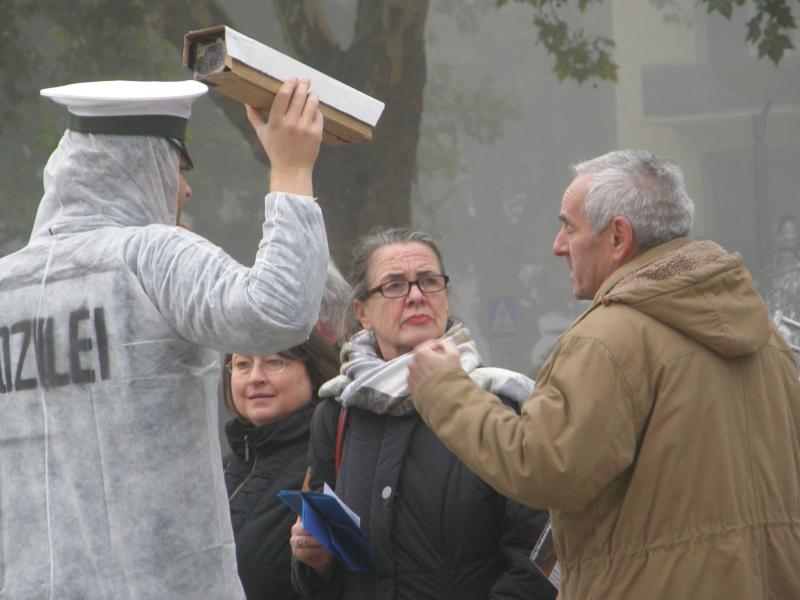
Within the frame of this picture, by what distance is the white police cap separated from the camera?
113 inches

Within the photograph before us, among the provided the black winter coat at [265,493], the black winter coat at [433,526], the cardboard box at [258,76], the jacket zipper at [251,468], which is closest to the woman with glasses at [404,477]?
the black winter coat at [433,526]

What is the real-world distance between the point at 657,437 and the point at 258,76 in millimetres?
1128

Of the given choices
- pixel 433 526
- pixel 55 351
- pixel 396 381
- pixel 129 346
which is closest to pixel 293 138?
pixel 129 346

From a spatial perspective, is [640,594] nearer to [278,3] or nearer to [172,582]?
[172,582]

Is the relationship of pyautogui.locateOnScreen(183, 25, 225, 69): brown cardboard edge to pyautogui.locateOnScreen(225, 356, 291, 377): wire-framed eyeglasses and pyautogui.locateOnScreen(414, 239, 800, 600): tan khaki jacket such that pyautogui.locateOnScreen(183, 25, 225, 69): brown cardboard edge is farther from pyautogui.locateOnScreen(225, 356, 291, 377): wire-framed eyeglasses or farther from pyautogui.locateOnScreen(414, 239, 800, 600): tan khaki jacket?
pyautogui.locateOnScreen(225, 356, 291, 377): wire-framed eyeglasses

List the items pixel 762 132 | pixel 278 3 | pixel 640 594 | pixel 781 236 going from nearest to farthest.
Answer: pixel 640 594 < pixel 278 3 < pixel 781 236 < pixel 762 132

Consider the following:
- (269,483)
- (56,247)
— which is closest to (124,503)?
(56,247)

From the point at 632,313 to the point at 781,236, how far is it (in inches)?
540

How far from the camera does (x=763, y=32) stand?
9.98m

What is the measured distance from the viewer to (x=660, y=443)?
3000 millimetres

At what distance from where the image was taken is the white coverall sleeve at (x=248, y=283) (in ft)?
8.64

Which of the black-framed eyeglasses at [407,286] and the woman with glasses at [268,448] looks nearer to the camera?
the black-framed eyeglasses at [407,286]

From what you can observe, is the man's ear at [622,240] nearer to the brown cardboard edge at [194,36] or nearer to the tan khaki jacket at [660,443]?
the tan khaki jacket at [660,443]

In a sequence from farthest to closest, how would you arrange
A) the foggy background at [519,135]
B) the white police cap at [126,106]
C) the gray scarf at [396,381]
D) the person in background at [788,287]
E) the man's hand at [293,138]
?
1. the foggy background at [519,135]
2. the person in background at [788,287]
3. the gray scarf at [396,381]
4. the white police cap at [126,106]
5. the man's hand at [293,138]
